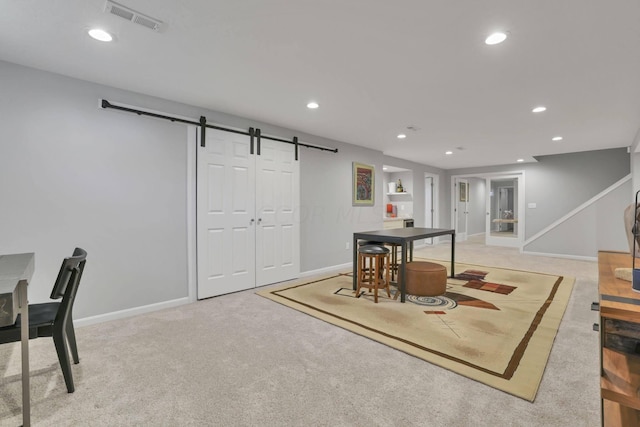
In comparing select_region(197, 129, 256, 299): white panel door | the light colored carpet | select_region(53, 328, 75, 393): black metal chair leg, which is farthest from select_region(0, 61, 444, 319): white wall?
select_region(53, 328, 75, 393): black metal chair leg

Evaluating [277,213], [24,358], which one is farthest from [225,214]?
[24,358]

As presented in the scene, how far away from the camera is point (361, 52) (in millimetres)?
2320

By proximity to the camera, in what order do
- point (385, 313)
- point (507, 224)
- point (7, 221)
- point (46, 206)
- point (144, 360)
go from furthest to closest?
point (507, 224)
point (385, 313)
point (46, 206)
point (7, 221)
point (144, 360)

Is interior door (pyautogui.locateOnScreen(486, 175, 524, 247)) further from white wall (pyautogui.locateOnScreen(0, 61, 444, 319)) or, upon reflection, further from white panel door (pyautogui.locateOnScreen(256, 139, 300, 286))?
white wall (pyautogui.locateOnScreen(0, 61, 444, 319))

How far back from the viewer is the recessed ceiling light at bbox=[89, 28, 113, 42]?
2045mm

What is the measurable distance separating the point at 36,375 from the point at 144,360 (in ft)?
2.06

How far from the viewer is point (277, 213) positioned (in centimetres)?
436

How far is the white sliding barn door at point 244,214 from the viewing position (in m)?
3.64

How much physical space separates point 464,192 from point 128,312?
944cm

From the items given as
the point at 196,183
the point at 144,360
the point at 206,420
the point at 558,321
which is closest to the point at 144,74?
the point at 196,183

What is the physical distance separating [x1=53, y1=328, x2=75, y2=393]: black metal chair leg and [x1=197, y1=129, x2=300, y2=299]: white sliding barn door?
1.78 metres

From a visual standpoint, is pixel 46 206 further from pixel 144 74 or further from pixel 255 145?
pixel 255 145

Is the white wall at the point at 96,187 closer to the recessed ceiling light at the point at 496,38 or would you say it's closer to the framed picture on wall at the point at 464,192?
the recessed ceiling light at the point at 496,38

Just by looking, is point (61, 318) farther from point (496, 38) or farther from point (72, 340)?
point (496, 38)
